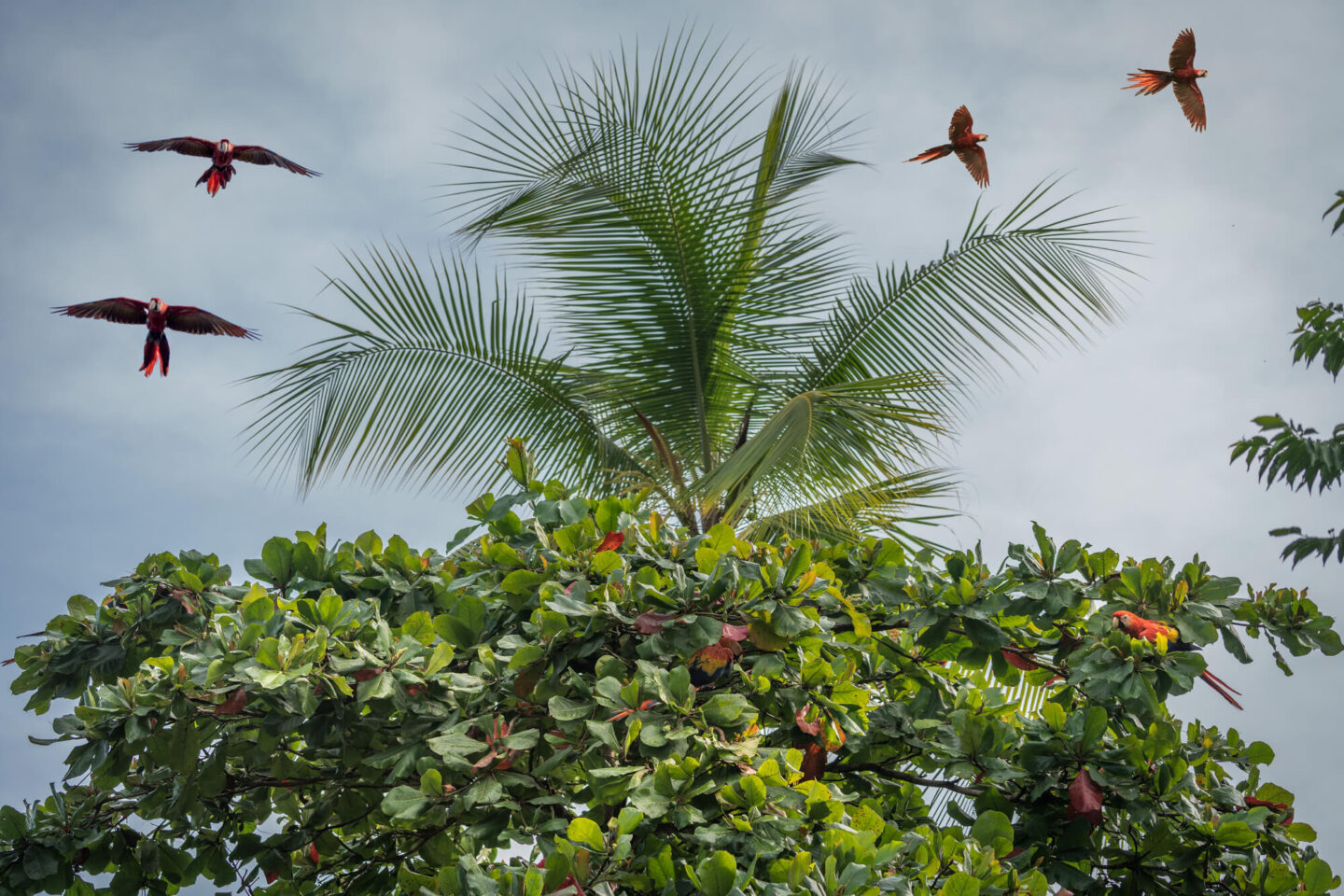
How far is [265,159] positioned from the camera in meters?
5.09

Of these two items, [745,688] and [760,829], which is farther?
[745,688]

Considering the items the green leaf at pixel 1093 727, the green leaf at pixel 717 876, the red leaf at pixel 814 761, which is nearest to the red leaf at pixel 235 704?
the green leaf at pixel 717 876

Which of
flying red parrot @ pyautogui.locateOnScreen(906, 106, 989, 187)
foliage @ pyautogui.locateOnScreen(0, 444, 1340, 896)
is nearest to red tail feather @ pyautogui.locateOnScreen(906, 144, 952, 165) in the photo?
flying red parrot @ pyautogui.locateOnScreen(906, 106, 989, 187)

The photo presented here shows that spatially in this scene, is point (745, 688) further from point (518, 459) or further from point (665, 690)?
point (518, 459)

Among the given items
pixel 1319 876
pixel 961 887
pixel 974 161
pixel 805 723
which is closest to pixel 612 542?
pixel 805 723

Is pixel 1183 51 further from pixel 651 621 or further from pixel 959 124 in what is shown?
pixel 651 621

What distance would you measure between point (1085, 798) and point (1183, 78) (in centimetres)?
365

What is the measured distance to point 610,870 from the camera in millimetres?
1756

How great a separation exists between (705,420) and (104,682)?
3470 mm

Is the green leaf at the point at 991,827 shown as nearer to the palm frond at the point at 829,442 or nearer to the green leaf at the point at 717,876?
the green leaf at the point at 717,876

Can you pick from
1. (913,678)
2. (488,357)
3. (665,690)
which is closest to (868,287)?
(488,357)

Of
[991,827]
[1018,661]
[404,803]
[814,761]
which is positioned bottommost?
[404,803]

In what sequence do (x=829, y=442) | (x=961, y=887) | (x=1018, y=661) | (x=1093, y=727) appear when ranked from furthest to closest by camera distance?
1. (x=829, y=442)
2. (x=1018, y=661)
3. (x=1093, y=727)
4. (x=961, y=887)

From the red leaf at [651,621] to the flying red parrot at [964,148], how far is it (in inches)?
128
